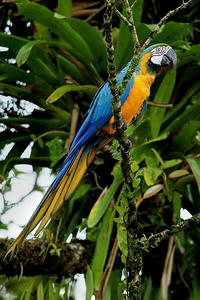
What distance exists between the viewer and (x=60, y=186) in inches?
52.3

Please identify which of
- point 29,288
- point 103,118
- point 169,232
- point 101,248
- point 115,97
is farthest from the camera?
point 29,288

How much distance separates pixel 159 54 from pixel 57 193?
60cm

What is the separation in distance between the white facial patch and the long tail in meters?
0.31

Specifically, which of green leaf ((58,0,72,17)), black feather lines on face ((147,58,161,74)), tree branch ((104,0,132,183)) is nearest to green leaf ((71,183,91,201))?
black feather lines on face ((147,58,161,74))

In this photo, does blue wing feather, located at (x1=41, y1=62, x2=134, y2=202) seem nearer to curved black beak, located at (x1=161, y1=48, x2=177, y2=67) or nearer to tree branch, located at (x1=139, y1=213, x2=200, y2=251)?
curved black beak, located at (x1=161, y1=48, x2=177, y2=67)

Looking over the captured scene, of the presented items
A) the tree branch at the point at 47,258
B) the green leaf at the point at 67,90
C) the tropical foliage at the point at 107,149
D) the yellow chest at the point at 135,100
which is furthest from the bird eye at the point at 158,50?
the tree branch at the point at 47,258

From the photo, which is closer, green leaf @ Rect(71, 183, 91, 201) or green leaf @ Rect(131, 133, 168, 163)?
green leaf @ Rect(131, 133, 168, 163)

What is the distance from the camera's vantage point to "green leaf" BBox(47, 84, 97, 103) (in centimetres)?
164

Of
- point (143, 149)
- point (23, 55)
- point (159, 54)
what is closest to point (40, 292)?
point (143, 149)

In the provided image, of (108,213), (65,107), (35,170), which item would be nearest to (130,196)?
(108,213)

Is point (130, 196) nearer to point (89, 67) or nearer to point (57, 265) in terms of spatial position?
point (57, 265)

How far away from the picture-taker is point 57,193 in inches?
50.9

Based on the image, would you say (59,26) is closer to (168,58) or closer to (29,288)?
(168,58)

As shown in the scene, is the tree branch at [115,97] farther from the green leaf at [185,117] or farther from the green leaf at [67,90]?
the green leaf at [185,117]
